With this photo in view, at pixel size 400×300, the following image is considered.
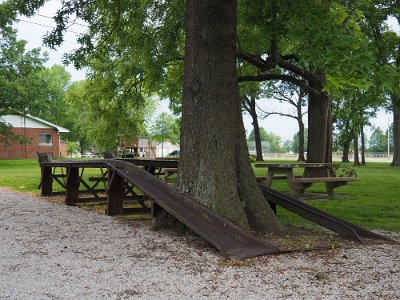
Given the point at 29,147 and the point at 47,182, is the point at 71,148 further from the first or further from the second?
the point at 47,182

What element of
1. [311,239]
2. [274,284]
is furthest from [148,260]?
[311,239]

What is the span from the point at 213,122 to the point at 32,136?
46.0 metres

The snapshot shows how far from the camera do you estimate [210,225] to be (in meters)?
5.82

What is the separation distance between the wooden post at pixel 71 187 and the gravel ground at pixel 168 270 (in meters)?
3.81

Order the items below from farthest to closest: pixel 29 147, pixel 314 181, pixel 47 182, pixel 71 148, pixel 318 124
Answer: pixel 71 148 < pixel 29 147 < pixel 318 124 < pixel 47 182 < pixel 314 181

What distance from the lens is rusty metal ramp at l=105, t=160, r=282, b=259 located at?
5.39 metres

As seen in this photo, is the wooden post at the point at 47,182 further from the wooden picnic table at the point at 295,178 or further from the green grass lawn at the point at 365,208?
the green grass lawn at the point at 365,208

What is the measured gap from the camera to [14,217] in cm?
848

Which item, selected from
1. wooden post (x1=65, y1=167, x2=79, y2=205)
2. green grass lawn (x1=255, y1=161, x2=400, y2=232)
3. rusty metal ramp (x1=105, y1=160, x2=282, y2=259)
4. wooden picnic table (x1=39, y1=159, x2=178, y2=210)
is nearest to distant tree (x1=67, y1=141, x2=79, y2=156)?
wooden picnic table (x1=39, y1=159, x2=178, y2=210)

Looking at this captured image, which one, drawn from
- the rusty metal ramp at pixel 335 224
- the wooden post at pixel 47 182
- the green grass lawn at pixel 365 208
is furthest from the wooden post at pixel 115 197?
the wooden post at pixel 47 182

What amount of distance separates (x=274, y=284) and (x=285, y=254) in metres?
1.19

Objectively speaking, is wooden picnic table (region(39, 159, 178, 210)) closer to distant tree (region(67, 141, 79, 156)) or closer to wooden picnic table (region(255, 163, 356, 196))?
wooden picnic table (region(255, 163, 356, 196))

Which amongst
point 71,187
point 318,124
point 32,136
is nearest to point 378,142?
point 32,136

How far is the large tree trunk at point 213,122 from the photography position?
21.2 ft
